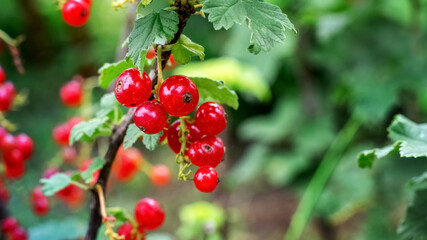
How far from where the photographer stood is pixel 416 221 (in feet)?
2.03

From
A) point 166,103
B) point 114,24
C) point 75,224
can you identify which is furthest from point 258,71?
point 166,103

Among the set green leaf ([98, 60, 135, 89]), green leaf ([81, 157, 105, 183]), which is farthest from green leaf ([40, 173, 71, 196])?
green leaf ([98, 60, 135, 89])

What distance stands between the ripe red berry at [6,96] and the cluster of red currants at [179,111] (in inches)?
14.7

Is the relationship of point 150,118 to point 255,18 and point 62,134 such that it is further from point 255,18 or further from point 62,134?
point 62,134

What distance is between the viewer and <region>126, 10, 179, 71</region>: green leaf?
0.41 meters

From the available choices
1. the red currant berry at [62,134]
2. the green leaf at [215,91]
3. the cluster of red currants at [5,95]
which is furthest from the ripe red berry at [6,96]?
the green leaf at [215,91]

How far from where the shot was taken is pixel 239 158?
9.90 feet

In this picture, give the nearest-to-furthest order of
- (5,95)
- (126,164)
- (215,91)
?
1. (215,91)
2. (5,95)
3. (126,164)

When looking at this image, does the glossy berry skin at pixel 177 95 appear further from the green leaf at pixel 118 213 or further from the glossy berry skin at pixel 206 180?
the green leaf at pixel 118 213

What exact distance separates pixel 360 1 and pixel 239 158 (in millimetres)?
1765

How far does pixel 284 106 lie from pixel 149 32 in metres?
1.85

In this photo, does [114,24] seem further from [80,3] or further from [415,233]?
[415,233]

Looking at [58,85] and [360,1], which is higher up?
[360,1]

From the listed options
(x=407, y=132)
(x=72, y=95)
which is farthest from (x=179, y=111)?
(x=72, y=95)
